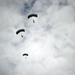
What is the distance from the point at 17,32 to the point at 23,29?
8.45 ft

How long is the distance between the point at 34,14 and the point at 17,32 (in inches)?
351

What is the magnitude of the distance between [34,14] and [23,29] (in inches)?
→ 256

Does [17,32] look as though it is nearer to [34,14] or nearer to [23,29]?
[23,29]

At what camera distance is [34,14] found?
63.5 m

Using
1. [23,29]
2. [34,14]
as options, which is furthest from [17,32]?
[34,14]

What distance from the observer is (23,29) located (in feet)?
217

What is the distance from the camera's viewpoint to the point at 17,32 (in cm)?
6725
